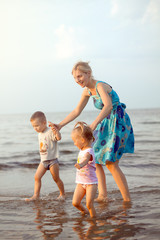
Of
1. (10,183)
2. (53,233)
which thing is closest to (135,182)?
(10,183)

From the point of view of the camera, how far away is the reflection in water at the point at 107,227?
293cm

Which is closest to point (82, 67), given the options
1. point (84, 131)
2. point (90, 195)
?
point (84, 131)

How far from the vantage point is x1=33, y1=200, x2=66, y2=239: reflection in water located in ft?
10.3

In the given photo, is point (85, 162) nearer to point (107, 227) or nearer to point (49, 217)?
point (107, 227)

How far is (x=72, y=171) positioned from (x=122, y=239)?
4.86 metres

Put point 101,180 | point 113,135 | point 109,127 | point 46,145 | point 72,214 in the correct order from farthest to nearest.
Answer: point 46,145 → point 101,180 → point 109,127 → point 113,135 → point 72,214

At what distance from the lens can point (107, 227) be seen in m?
3.18

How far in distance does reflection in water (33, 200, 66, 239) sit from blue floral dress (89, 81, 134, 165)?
87 centimetres

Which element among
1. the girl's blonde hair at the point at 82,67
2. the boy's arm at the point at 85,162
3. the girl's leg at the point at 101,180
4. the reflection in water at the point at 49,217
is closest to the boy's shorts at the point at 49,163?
the reflection in water at the point at 49,217

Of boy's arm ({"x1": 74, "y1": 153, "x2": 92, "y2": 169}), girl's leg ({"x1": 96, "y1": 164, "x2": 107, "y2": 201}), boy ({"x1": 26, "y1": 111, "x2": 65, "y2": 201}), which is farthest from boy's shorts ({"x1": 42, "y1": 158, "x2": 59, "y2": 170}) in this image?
boy's arm ({"x1": 74, "y1": 153, "x2": 92, "y2": 169})

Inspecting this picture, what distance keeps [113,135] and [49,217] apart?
133 cm

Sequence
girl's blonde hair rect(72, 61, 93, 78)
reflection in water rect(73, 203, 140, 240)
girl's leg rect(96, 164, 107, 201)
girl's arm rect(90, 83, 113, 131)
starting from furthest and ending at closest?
girl's leg rect(96, 164, 107, 201)
girl's blonde hair rect(72, 61, 93, 78)
girl's arm rect(90, 83, 113, 131)
reflection in water rect(73, 203, 140, 240)

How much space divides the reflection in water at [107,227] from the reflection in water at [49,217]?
0.21m

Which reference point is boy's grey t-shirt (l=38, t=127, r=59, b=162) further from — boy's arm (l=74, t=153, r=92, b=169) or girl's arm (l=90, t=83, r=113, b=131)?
boy's arm (l=74, t=153, r=92, b=169)
